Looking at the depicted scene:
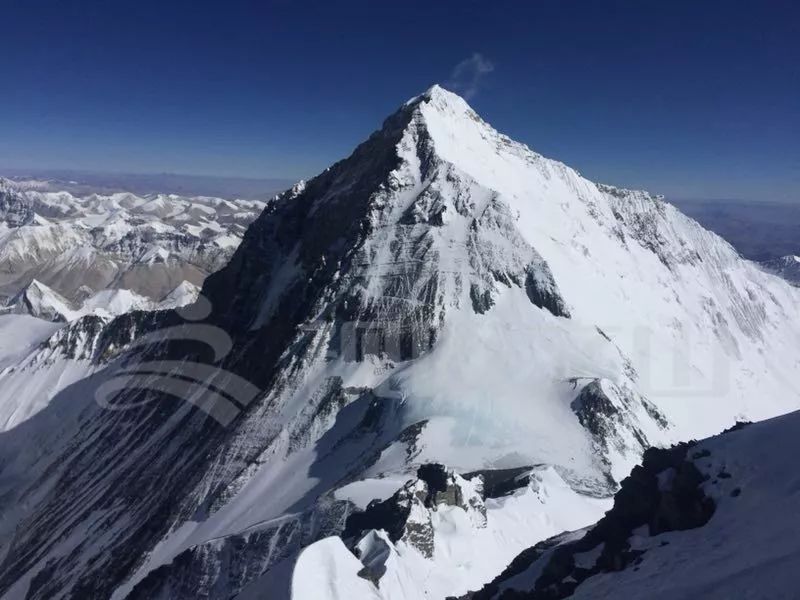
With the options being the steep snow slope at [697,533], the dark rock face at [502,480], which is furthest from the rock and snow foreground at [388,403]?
the steep snow slope at [697,533]

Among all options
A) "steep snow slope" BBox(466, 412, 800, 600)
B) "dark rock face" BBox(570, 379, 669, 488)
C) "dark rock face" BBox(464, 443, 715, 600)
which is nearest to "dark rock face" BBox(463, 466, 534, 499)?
"dark rock face" BBox(570, 379, 669, 488)

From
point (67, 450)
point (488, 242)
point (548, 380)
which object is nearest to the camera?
point (548, 380)

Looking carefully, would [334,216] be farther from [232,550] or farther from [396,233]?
[232,550]

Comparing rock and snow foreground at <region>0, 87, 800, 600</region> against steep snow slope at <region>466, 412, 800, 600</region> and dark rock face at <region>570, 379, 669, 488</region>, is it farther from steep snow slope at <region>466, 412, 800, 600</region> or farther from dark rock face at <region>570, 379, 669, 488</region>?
steep snow slope at <region>466, 412, 800, 600</region>

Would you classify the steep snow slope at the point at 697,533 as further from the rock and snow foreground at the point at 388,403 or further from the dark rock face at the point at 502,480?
the dark rock face at the point at 502,480

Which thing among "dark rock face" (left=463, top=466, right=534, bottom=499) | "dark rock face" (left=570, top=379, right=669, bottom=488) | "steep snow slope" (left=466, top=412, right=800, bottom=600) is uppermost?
"steep snow slope" (left=466, top=412, right=800, bottom=600)

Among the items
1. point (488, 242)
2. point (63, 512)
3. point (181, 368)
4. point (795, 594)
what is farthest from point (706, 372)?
point (795, 594)
